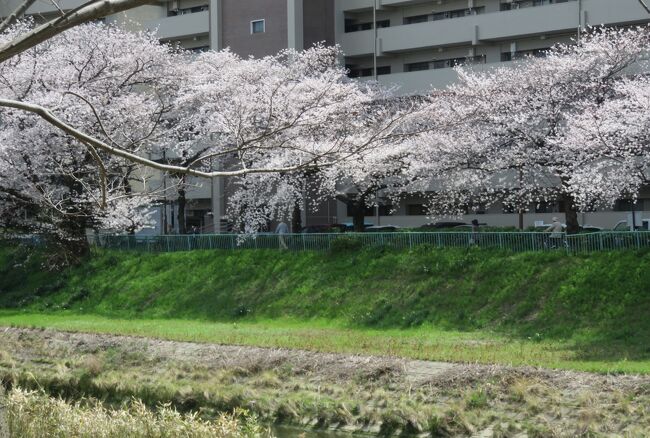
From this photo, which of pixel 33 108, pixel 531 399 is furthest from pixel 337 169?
pixel 33 108

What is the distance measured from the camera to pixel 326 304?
82.3 feet

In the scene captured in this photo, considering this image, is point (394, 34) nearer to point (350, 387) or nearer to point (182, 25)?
point (182, 25)

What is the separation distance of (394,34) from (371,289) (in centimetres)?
2087

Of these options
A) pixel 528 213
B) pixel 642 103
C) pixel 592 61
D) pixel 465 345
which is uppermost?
pixel 592 61

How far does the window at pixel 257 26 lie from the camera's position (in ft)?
140

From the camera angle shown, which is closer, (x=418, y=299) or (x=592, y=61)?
(x=418, y=299)

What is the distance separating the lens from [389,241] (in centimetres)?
2697

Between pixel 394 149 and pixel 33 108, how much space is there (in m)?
22.6

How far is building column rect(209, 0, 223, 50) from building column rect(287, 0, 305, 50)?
385cm

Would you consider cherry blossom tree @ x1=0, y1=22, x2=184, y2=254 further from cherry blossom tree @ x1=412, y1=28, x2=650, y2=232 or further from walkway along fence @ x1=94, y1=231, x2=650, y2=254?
cherry blossom tree @ x1=412, y1=28, x2=650, y2=232

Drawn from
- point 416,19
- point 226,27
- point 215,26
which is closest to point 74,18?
point 215,26

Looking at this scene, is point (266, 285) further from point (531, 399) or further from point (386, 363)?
point (531, 399)

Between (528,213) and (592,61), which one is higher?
(592,61)

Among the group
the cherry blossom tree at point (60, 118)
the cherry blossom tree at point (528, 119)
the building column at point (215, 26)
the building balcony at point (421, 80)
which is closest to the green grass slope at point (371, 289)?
the cherry blossom tree at point (60, 118)
